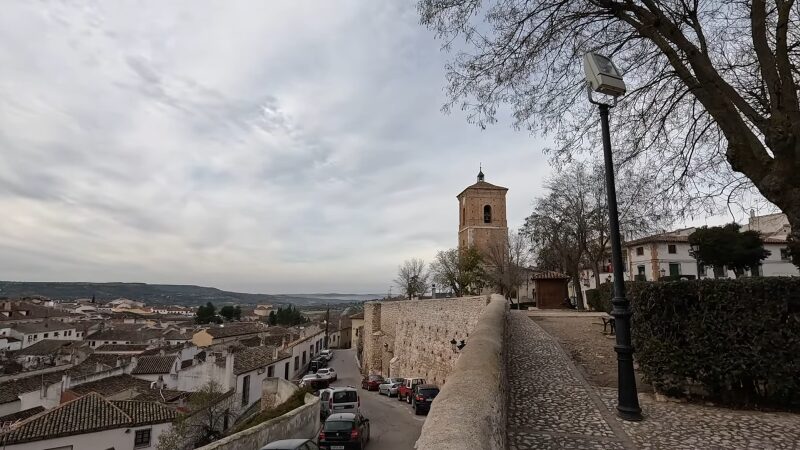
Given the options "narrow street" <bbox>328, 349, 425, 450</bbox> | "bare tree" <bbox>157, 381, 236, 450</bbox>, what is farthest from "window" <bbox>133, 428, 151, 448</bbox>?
"narrow street" <bbox>328, 349, 425, 450</bbox>

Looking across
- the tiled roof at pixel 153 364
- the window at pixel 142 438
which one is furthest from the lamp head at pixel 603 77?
the tiled roof at pixel 153 364

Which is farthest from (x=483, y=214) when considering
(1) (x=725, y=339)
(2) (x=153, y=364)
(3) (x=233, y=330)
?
(1) (x=725, y=339)

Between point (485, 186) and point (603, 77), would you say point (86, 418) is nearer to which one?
point (603, 77)

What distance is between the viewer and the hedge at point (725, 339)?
467 centimetres

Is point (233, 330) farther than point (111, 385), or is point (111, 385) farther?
point (233, 330)

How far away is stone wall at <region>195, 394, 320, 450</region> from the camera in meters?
10.7

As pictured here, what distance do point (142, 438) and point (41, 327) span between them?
5525 cm

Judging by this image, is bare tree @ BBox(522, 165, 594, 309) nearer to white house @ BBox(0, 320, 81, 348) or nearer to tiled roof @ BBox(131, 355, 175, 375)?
tiled roof @ BBox(131, 355, 175, 375)

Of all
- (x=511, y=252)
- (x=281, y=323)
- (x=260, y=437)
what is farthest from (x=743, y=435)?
(x=281, y=323)

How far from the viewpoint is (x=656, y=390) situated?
18.3 feet

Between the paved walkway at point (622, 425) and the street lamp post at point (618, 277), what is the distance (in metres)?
0.23

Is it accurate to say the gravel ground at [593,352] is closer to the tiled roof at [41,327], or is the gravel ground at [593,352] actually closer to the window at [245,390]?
the window at [245,390]

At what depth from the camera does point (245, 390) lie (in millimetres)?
26266

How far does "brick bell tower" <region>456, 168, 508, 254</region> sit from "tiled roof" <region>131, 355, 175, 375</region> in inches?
1196
